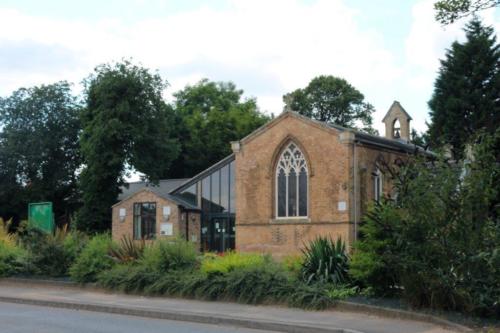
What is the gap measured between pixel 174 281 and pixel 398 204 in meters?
6.90

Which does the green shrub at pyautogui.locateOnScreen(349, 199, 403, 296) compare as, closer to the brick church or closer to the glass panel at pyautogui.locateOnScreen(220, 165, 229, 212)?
the brick church

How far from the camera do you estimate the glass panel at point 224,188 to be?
39906 mm

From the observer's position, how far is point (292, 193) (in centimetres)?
3325

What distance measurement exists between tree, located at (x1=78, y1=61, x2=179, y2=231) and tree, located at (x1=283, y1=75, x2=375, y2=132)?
21975 mm

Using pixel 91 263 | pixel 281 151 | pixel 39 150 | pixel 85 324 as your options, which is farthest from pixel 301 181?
pixel 39 150

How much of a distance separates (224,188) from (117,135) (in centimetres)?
757

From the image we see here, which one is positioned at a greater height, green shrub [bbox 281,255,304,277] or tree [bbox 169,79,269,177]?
tree [bbox 169,79,269,177]

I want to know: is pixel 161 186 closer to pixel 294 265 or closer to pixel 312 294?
pixel 294 265

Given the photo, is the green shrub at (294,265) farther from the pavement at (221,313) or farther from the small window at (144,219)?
the small window at (144,219)

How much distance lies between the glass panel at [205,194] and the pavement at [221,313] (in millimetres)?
20811

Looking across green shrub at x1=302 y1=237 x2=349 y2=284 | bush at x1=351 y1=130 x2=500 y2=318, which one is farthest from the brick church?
bush at x1=351 y1=130 x2=500 y2=318

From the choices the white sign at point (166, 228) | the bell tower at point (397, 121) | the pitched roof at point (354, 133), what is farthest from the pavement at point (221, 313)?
the bell tower at point (397, 121)

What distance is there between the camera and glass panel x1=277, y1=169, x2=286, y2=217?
33375mm

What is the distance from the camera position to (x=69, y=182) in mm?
58156
